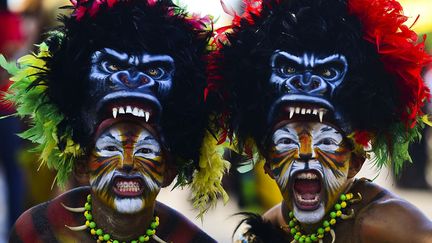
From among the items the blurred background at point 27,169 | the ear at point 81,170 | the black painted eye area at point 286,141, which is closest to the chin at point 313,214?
the black painted eye area at point 286,141

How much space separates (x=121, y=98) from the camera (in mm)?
4516

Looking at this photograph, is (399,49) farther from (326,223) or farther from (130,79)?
(130,79)

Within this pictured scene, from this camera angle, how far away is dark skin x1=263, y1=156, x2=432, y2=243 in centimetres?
440

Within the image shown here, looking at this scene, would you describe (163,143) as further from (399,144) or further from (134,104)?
(399,144)

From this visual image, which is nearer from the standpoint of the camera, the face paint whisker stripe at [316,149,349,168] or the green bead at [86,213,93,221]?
the face paint whisker stripe at [316,149,349,168]

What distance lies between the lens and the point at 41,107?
15.3 feet

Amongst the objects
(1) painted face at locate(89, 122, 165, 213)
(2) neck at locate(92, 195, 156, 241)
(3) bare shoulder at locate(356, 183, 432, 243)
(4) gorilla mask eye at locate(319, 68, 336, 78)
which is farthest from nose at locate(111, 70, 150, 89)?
(3) bare shoulder at locate(356, 183, 432, 243)

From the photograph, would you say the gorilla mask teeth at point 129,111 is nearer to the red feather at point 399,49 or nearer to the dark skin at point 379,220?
the dark skin at point 379,220

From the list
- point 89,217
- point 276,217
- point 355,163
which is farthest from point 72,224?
point 355,163

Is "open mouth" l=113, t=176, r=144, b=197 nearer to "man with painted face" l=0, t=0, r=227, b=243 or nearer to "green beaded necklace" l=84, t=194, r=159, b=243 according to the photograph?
"man with painted face" l=0, t=0, r=227, b=243

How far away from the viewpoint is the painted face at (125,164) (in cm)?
456

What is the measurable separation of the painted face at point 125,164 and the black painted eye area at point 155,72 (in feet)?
0.77

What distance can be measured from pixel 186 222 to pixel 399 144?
1.09 m

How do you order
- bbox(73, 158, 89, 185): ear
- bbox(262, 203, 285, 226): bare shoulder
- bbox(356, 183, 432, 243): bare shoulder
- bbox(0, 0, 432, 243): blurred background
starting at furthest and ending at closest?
bbox(0, 0, 432, 243): blurred background < bbox(262, 203, 285, 226): bare shoulder < bbox(73, 158, 89, 185): ear < bbox(356, 183, 432, 243): bare shoulder
